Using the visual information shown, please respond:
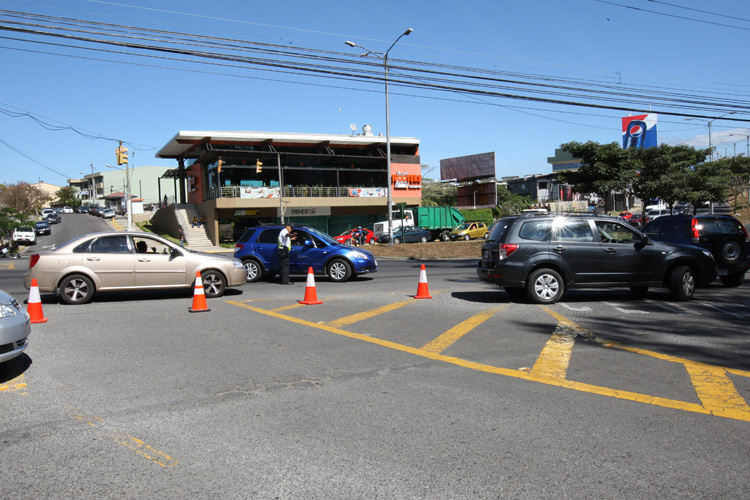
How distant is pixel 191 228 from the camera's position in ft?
158

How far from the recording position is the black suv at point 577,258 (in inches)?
419

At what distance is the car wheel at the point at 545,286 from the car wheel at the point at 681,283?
7.44 ft

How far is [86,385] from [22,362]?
147 cm

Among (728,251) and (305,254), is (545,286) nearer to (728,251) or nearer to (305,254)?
(728,251)

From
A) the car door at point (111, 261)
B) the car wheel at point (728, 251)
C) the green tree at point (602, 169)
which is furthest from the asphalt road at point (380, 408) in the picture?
the green tree at point (602, 169)

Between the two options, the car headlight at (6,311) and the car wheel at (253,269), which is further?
the car wheel at (253,269)

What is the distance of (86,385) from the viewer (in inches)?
226

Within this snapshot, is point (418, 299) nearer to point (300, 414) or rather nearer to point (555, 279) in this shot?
point (555, 279)

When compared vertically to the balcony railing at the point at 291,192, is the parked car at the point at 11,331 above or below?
below

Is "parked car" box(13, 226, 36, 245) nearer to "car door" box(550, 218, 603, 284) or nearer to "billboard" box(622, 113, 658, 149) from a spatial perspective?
Answer: "car door" box(550, 218, 603, 284)

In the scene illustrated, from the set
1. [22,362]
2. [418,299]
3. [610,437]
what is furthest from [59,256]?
[610,437]

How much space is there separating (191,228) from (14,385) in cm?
4423

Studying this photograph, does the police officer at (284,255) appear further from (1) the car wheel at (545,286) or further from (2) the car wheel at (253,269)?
(1) the car wheel at (545,286)

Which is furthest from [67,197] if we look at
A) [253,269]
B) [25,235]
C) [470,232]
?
[253,269]
